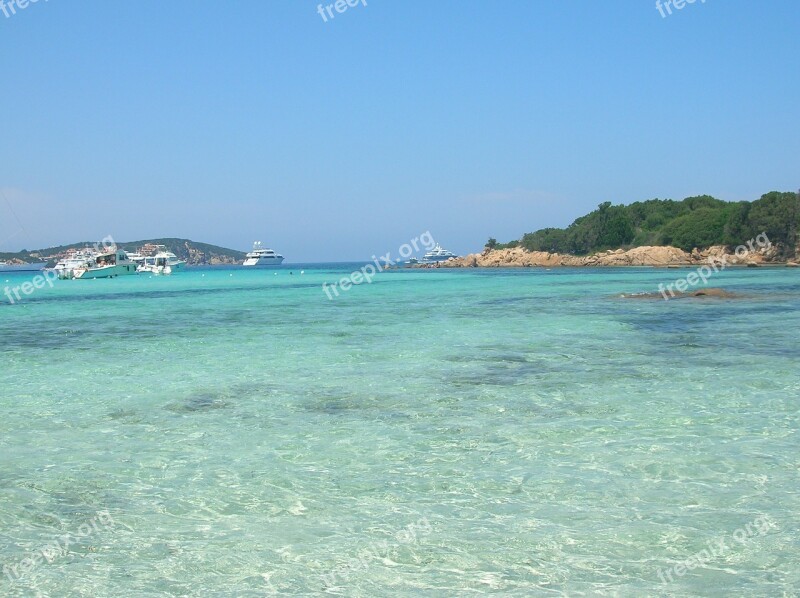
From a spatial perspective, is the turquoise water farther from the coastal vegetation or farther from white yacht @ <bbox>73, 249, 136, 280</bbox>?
the coastal vegetation

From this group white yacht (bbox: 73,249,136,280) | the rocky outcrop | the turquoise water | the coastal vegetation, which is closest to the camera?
the turquoise water

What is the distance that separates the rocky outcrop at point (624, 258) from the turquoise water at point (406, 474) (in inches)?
4214

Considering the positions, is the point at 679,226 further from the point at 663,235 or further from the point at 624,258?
the point at 624,258

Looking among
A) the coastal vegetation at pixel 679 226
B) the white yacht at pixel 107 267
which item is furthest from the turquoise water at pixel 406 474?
the coastal vegetation at pixel 679 226

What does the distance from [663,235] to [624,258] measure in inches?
363

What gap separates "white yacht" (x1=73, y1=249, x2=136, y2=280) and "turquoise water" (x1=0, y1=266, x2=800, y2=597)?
9374cm

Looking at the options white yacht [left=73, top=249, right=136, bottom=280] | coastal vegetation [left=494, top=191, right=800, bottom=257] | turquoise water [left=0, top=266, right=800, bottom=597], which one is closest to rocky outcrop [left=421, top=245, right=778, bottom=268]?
coastal vegetation [left=494, top=191, right=800, bottom=257]

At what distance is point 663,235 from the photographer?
452 ft

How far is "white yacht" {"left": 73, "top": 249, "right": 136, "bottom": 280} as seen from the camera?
105 meters

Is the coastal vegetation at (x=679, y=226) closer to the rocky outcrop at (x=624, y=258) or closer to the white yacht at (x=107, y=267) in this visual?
the rocky outcrop at (x=624, y=258)

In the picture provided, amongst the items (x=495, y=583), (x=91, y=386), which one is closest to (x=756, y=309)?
(x=91, y=386)

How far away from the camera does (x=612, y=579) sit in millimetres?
5645

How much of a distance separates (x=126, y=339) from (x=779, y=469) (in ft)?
69.0

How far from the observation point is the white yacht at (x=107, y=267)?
346 feet
